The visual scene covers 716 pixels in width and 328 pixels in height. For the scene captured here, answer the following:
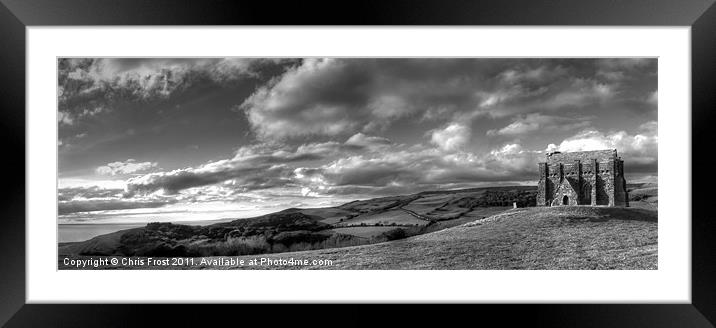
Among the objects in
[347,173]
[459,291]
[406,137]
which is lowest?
[459,291]

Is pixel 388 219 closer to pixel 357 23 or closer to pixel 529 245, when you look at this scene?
pixel 529 245

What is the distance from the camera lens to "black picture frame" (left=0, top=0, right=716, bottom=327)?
5332mm

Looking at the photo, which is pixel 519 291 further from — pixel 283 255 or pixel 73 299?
pixel 73 299

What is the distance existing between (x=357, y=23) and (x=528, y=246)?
555 centimetres

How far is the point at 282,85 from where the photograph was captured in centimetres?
870

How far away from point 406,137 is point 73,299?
5584 mm

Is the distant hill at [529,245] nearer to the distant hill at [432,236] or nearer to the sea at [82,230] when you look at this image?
the distant hill at [432,236]

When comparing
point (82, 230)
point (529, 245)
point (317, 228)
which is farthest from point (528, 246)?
point (82, 230)

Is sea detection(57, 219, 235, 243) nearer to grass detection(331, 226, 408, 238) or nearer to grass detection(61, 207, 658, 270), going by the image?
grass detection(61, 207, 658, 270)

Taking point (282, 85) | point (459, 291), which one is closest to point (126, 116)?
point (282, 85)

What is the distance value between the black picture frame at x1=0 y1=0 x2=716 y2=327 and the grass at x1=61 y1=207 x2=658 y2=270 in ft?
8.39

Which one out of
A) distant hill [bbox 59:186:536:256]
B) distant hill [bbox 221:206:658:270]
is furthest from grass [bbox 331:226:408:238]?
distant hill [bbox 221:206:658:270]

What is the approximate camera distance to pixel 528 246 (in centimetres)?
894

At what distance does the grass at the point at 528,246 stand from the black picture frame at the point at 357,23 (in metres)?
2.56
